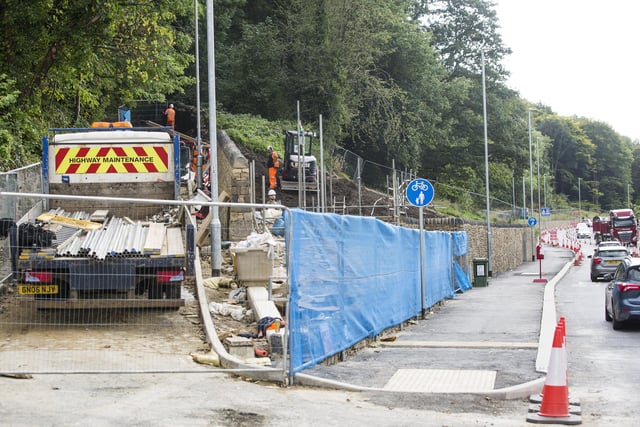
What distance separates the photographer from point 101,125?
1794cm

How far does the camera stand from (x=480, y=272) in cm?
3659

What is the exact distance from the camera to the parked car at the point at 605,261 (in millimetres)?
37706

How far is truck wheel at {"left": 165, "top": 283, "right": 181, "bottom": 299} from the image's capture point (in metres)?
12.0

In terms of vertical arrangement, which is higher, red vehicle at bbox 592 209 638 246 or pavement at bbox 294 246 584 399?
red vehicle at bbox 592 209 638 246

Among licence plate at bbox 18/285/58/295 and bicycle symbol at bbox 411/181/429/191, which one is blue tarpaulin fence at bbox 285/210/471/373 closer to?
bicycle symbol at bbox 411/181/429/191

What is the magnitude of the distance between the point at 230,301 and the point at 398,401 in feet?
22.9

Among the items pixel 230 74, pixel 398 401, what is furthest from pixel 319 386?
pixel 230 74

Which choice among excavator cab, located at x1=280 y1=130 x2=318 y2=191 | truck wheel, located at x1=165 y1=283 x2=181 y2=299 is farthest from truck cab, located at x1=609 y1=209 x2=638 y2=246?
truck wheel, located at x1=165 y1=283 x2=181 y2=299

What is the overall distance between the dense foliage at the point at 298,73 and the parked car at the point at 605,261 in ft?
46.1

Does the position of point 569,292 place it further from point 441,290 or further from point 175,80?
point 175,80

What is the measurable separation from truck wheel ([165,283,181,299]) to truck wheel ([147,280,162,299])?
0.56 feet

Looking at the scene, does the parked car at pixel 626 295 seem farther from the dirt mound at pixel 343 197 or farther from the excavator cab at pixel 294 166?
the excavator cab at pixel 294 166

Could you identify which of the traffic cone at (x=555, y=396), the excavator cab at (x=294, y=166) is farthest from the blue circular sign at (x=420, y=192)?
the excavator cab at (x=294, y=166)

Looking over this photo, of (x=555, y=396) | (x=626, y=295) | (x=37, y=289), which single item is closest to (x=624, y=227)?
(x=626, y=295)
